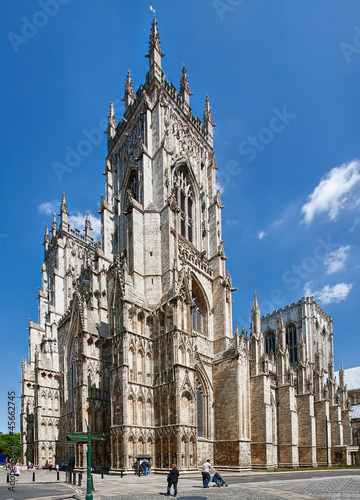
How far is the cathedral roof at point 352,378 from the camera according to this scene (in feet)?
211

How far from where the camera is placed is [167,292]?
2772 centimetres

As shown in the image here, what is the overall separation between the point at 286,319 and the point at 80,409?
155 feet

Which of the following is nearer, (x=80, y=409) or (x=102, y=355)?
(x=80, y=409)

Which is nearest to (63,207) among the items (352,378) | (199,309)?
(199,309)

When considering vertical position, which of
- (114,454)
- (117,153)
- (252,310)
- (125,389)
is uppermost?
(117,153)

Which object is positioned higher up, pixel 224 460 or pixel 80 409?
pixel 80 409

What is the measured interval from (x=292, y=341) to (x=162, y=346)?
45135 mm

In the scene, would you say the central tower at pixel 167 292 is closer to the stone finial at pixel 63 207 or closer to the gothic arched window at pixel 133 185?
the gothic arched window at pixel 133 185

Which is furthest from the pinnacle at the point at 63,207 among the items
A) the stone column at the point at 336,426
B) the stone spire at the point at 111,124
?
the stone column at the point at 336,426

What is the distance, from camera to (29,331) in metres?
47.8

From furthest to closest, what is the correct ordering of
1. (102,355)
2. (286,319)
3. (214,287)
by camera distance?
(286,319), (214,287), (102,355)

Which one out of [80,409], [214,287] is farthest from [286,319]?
[80,409]

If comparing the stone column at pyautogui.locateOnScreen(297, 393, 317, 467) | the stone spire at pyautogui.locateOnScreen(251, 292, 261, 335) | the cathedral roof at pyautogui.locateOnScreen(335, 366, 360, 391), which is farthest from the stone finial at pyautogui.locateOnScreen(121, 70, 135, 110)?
the cathedral roof at pyautogui.locateOnScreen(335, 366, 360, 391)

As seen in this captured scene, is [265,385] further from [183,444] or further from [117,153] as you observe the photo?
[117,153]
